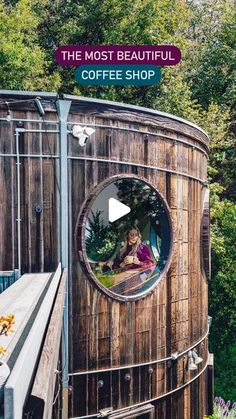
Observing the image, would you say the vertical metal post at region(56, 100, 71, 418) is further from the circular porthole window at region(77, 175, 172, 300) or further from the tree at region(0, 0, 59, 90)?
the tree at region(0, 0, 59, 90)

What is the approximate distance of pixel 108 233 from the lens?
602 centimetres

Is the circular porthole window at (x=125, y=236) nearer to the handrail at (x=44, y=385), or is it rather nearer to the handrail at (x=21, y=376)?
the handrail at (x=44, y=385)

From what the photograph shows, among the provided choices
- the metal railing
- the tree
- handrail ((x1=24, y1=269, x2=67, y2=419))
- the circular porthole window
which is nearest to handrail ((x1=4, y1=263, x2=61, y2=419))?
handrail ((x1=24, y1=269, x2=67, y2=419))

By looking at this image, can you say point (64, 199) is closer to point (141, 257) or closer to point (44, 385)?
point (141, 257)

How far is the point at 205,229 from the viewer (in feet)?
25.1

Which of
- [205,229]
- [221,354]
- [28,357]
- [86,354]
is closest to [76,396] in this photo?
[86,354]

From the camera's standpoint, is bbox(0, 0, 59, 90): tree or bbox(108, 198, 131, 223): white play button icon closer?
bbox(108, 198, 131, 223): white play button icon

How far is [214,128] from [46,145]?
1003cm

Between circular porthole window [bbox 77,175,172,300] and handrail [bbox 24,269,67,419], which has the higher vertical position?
circular porthole window [bbox 77,175,172,300]

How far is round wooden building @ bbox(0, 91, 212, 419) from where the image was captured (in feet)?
17.9

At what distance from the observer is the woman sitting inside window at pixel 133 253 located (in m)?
6.11

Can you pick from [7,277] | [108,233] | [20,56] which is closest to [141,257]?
[108,233]

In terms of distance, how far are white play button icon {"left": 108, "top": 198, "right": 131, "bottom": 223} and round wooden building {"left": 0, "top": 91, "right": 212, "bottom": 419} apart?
0.05 ft

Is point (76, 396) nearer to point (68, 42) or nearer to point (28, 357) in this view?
point (28, 357)
